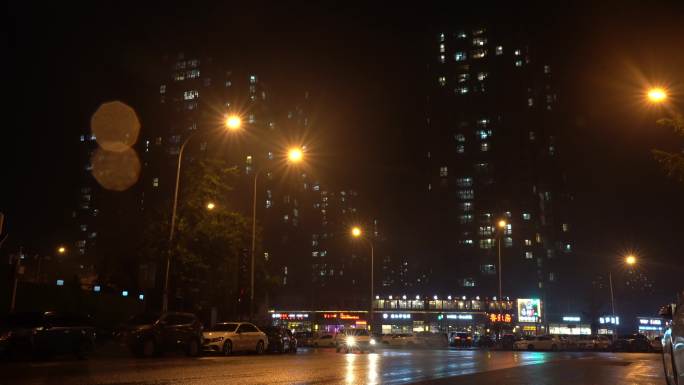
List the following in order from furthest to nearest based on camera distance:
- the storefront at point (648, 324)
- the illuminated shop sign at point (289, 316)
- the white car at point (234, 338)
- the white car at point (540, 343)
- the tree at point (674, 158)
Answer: the illuminated shop sign at point (289, 316) < the storefront at point (648, 324) < the white car at point (540, 343) < the white car at point (234, 338) < the tree at point (674, 158)

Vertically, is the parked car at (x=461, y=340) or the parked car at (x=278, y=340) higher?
the parked car at (x=278, y=340)

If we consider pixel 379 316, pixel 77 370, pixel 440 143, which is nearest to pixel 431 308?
pixel 379 316

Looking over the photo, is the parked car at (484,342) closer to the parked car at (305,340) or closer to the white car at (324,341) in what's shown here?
the white car at (324,341)

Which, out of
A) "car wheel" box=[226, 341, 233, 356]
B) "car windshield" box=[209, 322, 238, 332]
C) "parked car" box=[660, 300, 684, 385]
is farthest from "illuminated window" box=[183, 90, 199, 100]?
"parked car" box=[660, 300, 684, 385]

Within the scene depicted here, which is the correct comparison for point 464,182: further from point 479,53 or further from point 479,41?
point 479,41

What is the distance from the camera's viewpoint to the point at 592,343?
5791cm

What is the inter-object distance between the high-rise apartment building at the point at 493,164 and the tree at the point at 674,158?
115m

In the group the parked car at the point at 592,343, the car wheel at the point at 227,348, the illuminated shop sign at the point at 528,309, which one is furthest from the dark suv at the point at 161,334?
the illuminated shop sign at the point at 528,309

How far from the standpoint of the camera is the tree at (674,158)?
16200 millimetres

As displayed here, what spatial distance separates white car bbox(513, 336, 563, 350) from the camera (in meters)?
55.7

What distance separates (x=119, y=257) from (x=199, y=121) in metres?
94.0

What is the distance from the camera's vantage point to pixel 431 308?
10150 cm

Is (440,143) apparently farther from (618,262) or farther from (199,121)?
(199,121)

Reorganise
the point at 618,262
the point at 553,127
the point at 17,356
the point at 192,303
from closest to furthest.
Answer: the point at 17,356
the point at 192,303
the point at 618,262
the point at 553,127
